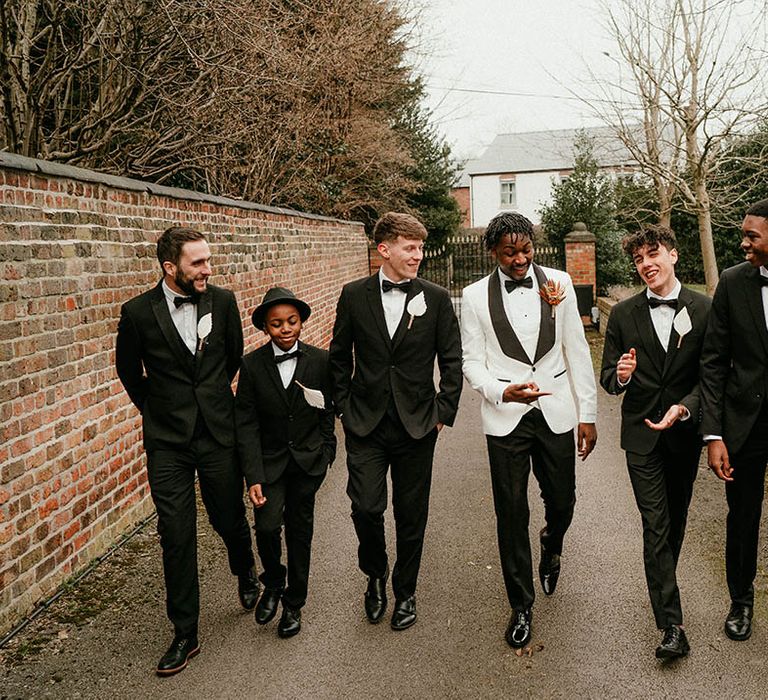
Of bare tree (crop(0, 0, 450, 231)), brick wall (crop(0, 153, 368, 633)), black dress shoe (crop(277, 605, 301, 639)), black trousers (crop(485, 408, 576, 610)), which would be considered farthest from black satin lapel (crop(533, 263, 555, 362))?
bare tree (crop(0, 0, 450, 231))

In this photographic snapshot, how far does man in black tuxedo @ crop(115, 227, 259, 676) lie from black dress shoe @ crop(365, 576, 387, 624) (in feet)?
3.01

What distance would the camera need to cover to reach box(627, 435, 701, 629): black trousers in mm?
3672

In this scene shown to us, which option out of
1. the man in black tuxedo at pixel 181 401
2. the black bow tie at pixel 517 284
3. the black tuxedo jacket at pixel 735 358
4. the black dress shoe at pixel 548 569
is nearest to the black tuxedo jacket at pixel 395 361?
the black bow tie at pixel 517 284

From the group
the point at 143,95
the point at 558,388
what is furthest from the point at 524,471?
the point at 143,95

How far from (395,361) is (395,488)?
0.70m

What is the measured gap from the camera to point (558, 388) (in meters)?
3.98

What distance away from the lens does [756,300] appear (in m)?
3.67

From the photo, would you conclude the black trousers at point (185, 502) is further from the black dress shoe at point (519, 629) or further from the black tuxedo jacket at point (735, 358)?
the black tuxedo jacket at point (735, 358)

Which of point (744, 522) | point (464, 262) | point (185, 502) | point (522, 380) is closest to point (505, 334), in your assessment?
point (522, 380)

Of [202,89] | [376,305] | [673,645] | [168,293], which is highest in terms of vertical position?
[202,89]

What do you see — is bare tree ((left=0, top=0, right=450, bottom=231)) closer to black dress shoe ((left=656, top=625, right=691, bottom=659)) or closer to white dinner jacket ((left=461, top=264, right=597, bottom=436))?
white dinner jacket ((left=461, top=264, right=597, bottom=436))

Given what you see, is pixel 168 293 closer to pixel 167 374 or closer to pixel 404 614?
pixel 167 374

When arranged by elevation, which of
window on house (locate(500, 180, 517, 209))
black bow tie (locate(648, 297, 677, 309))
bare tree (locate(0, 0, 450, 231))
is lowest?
black bow tie (locate(648, 297, 677, 309))

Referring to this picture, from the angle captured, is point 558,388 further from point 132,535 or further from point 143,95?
point 143,95
